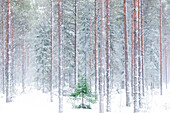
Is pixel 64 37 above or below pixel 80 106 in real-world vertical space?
above

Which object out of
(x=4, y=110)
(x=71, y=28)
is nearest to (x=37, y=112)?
(x=4, y=110)

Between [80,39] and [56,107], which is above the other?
[80,39]

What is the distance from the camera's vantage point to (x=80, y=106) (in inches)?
581

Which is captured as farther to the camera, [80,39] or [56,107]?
[80,39]

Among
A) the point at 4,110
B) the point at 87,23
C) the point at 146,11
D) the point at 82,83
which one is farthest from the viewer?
the point at 87,23

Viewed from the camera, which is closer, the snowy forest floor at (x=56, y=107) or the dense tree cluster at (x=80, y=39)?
the snowy forest floor at (x=56, y=107)

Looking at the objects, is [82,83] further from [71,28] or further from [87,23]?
[87,23]

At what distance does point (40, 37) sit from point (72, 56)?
8.18 m

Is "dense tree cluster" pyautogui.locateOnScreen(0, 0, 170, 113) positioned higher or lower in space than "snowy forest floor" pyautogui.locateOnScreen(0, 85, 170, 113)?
higher

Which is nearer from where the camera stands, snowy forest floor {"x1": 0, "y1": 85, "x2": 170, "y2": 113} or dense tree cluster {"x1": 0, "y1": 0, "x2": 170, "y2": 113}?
snowy forest floor {"x1": 0, "y1": 85, "x2": 170, "y2": 113}

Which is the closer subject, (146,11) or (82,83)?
(82,83)

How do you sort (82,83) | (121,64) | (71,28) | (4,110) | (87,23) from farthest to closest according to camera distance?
(121,64) < (87,23) < (71,28) < (82,83) < (4,110)

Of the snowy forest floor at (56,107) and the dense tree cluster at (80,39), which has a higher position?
the dense tree cluster at (80,39)

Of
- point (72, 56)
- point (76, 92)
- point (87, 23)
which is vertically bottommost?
point (76, 92)
